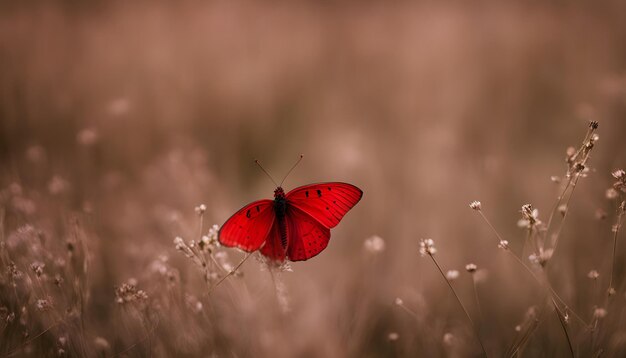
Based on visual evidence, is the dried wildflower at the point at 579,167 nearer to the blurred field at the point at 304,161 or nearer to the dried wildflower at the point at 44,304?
the blurred field at the point at 304,161

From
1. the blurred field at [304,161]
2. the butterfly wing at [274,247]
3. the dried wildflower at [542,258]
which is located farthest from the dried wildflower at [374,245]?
the dried wildflower at [542,258]

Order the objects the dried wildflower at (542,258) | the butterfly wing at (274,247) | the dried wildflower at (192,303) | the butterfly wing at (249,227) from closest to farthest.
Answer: the dried wildflower at (542,258) < the butterfly wing at (249,227) < the butterfly wing at (274,247) < the dried wildflower at (192,303)

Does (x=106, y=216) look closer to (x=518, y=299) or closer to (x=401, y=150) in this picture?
(x=401, y=150)

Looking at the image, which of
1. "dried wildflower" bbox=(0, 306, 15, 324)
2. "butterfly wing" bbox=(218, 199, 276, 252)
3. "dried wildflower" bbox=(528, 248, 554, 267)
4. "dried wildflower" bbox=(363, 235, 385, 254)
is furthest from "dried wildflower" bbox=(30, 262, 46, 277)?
"dried wildflower" bbox=(528, 248, 554, 267)

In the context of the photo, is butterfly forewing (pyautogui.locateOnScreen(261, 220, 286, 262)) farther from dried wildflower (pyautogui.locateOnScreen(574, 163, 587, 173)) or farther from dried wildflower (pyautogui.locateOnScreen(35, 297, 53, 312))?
dried wildflower (pyautogui.locateOnScreen(574, 163, 587, 173))

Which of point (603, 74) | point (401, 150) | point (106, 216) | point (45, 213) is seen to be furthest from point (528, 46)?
point (45, 213)

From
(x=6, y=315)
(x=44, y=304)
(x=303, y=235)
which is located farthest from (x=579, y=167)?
(x=6, y=315)

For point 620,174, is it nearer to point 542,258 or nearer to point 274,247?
point 542,258

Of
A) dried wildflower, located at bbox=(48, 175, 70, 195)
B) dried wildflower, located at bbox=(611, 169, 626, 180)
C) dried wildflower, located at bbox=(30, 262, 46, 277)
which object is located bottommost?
dried wildflower, located at bbox=(611, 169, 626, 180)
